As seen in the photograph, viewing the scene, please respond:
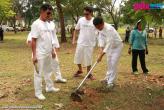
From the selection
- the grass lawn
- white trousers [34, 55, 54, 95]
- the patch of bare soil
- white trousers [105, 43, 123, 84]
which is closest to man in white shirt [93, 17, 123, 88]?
white trousers [105, 43, 123, 84]

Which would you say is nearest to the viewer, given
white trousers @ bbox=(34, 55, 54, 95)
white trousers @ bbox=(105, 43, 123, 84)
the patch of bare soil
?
the patch of bare soil

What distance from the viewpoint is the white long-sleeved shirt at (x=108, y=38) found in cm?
943

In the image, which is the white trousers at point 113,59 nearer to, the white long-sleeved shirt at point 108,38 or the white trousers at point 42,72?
the white long-sleeved shirt at point 108,38

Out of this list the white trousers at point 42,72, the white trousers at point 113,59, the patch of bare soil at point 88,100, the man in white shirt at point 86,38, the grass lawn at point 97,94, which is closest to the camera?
the patch of bare soil at point 88,100

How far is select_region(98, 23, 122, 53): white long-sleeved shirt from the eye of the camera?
9.43 m

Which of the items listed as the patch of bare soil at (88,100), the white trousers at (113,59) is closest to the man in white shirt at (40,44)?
the patch of bare soil at (88,100)

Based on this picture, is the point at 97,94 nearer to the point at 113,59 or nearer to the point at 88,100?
the point at 88,100

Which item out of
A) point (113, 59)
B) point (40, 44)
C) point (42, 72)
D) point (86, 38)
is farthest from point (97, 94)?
point (86, 38)

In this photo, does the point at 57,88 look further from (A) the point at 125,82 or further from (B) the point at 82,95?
(A) the point at 125,82

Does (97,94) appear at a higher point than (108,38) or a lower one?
lower

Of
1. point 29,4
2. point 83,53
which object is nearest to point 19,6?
point 29,4

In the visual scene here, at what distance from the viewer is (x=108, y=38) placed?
947cm

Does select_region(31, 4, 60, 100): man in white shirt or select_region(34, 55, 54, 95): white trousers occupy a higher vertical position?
select_region(31, 4, 60, 100): man in white shirt

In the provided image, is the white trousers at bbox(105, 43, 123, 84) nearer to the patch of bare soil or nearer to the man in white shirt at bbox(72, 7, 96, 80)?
the patch of bare soil
